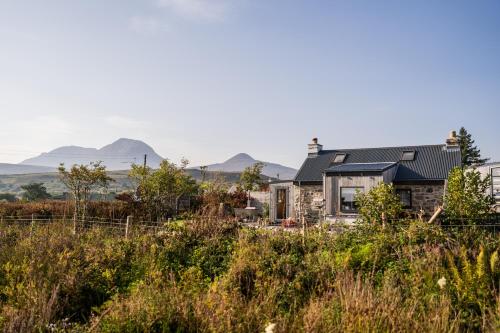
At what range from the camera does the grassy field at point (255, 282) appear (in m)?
4.65

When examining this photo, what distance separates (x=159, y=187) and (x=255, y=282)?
685 inches

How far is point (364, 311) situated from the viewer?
14.6ft

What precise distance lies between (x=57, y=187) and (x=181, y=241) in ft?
329

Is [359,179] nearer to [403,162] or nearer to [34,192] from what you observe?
[403,162]

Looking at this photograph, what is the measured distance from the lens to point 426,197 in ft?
61.4

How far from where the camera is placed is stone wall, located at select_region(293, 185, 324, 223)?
2089 cm

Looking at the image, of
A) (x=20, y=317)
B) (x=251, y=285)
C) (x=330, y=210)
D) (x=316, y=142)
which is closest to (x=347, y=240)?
(x=251, y=285)

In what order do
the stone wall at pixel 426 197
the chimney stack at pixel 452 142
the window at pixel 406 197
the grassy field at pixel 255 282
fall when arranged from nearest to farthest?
the grassy field at pixel 255 282, the stone wall at pixel 426 197, the window at pixel 406 197, the chimney stack at pixel 452 142

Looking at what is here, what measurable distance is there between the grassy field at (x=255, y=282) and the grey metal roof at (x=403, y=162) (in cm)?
1140

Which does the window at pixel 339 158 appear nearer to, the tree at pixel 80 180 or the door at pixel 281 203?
the door at pixel 281 203

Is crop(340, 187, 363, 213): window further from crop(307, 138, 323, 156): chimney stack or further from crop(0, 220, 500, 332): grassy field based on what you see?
crop(0, 220, 500, 332): grassy field

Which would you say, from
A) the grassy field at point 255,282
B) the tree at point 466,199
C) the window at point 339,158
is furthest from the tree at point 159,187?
the tree at point 466,199

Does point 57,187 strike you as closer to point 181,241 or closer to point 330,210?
Result: point 330,210

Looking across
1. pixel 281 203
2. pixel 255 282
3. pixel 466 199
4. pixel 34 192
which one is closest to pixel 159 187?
pixel 281 203
